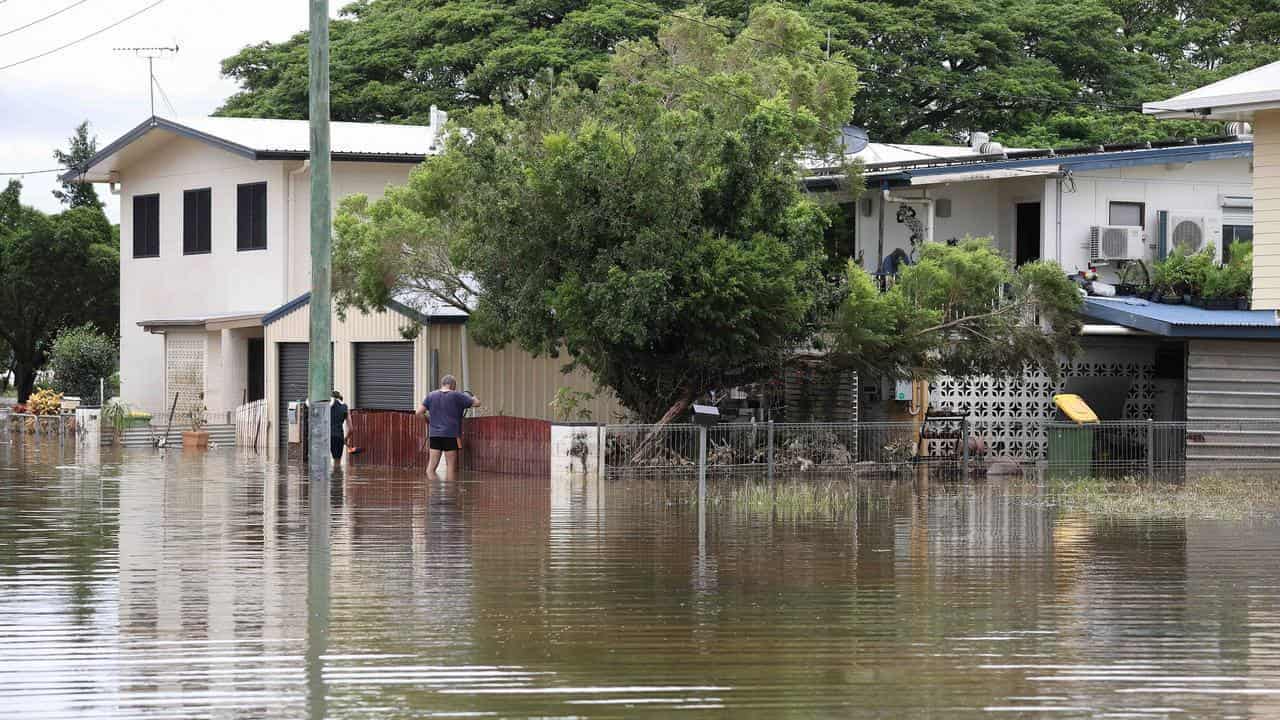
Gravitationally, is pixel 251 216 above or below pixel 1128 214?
above

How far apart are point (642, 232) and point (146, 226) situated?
25.8 metres

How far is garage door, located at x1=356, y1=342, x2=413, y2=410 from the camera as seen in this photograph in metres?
33.7

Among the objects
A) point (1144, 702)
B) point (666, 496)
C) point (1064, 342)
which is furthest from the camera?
point (1064, 342)

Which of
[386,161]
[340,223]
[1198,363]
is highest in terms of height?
[386,161]

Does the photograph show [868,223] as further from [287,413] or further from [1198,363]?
[287,413]

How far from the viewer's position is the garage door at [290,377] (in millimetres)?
37125

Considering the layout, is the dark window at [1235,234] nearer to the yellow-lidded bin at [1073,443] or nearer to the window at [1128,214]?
the window at [1128,214]

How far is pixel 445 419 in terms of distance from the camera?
2681cm

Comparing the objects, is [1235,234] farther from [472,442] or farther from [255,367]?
[255,367]

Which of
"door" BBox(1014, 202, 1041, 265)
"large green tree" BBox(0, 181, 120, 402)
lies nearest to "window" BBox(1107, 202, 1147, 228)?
"door" BBox(1014, 202, 1041, 265)

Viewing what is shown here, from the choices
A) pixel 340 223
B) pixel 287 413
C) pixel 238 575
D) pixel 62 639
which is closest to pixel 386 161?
pixel 287 413

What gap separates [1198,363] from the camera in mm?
30609

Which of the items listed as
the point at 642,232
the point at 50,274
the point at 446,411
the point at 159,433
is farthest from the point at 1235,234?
the point at 50,274

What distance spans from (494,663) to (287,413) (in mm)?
28361
